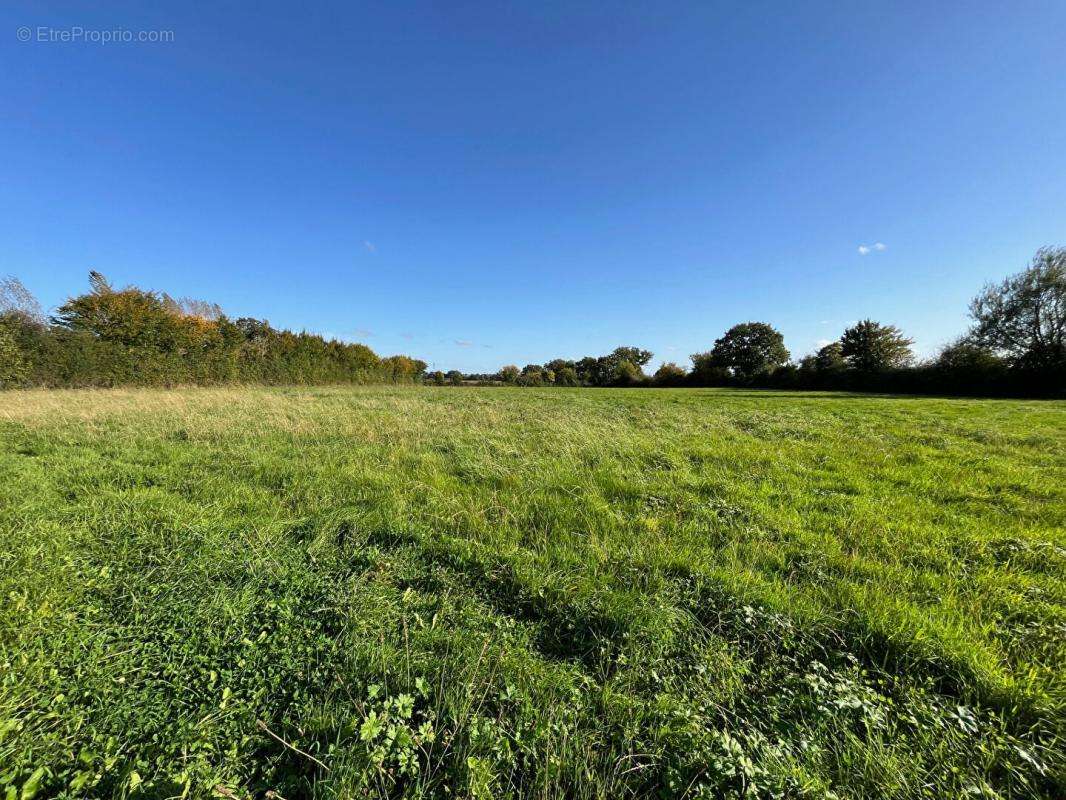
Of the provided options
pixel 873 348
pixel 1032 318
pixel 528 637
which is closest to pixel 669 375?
pixel 873 348

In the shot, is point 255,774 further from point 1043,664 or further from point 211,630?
point 1043,664

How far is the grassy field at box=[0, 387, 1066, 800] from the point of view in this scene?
153cm

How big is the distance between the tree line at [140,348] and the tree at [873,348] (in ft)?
188

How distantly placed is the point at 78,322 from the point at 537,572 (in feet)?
129

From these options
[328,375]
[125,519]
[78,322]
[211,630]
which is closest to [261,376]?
[328,375]

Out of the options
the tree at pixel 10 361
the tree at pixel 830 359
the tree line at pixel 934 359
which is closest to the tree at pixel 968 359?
the tree line at pixel 934 359

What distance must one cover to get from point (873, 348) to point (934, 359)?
710 cm

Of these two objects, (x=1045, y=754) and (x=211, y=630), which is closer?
(x=1045, y=754)

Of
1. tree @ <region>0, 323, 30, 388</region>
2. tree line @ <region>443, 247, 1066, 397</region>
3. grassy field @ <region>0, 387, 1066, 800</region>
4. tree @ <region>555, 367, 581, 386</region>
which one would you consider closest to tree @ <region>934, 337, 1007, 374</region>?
tree line @ <region>443, 247, 1066, 397</region>

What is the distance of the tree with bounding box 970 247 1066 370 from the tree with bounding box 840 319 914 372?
6.82 meters

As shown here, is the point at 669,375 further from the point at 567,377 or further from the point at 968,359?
the point at 968,359

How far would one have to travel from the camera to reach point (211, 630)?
2.24 metres

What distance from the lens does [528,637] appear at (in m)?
2.31

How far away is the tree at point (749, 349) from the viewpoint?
52.9 m
